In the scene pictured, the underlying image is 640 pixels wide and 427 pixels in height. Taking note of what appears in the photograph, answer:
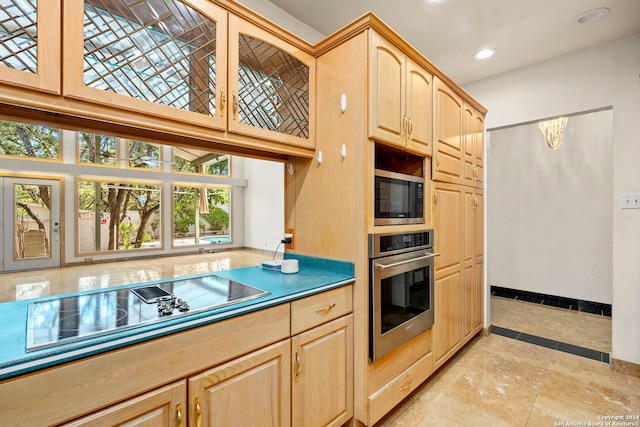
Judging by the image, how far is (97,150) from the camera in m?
6.98

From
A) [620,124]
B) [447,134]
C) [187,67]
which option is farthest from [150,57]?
[620,124]

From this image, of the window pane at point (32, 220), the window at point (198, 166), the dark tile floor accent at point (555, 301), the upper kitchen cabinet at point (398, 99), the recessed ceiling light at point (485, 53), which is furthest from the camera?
the window at point (198, 166)

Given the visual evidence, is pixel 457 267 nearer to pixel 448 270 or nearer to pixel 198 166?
pixel 448 270

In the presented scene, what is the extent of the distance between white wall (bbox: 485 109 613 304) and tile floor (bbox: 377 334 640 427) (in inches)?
51.7

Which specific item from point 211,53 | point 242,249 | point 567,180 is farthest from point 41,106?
point 242,249

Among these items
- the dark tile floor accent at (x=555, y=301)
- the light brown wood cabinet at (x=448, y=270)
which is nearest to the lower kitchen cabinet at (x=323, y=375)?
the light brown wood cabinet at (x=448, y=270)

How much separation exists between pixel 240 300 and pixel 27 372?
61 centimetres

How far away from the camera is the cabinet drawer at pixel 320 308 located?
1338mm

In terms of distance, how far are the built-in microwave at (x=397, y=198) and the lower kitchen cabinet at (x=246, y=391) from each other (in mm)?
875

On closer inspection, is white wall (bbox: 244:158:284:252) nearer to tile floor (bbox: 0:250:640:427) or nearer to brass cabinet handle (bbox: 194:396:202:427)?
tile floor (bbox: 0:250:640:427)

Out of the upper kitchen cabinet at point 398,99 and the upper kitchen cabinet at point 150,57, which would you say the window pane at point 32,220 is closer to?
the upper kitchen cabinet at point 150,57

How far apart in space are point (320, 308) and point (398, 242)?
2.06ft

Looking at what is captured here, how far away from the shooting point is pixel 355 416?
159 cm

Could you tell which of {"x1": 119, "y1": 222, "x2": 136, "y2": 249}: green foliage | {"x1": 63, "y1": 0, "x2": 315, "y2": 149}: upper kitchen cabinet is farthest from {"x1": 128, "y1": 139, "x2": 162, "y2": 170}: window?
{"x1": 63, "y1": 0, "x2": 315, "y2": 149}: upper kitchen cabinet
